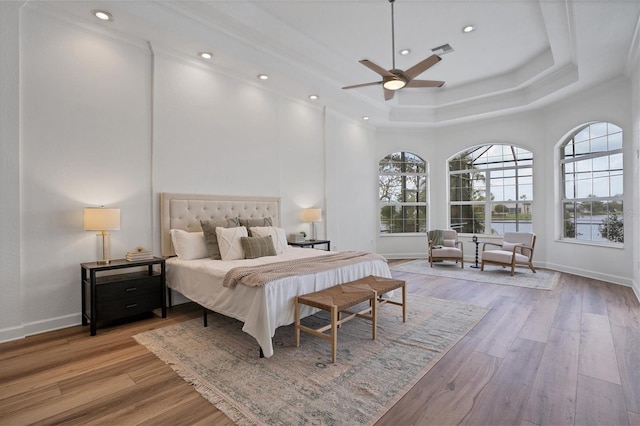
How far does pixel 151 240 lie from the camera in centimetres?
397

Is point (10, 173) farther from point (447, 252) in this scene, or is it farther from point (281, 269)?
point (447, 252)

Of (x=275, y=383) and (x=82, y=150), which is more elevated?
(x=82, y=150)

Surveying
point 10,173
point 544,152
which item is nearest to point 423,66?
point 10,173

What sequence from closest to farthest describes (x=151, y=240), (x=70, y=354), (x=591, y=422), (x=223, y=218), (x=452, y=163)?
(x=591, y=422), (x=70, y=354), (x=151, y=240), (x=223, y=218), (x=452, y=163)

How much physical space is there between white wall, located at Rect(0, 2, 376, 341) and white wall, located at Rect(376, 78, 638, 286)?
168 inches

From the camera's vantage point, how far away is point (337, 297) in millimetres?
2818

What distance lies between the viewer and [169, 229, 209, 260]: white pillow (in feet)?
12.7

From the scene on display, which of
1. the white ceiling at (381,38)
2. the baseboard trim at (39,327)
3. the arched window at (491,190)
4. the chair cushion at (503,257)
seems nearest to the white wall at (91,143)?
the baseboard trim at (39,327)

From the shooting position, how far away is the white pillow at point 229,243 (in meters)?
3.81

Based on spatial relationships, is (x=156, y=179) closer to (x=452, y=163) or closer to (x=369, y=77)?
(x=369, y=77)

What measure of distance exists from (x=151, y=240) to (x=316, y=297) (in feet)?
7.82

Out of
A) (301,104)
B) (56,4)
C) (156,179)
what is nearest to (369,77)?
(301,104)

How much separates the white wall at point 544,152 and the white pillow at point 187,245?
4.86m

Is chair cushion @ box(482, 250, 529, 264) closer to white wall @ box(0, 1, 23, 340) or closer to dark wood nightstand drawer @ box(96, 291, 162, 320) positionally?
dark wood nightstand drawer @ box(96, 291, 162, 320)
